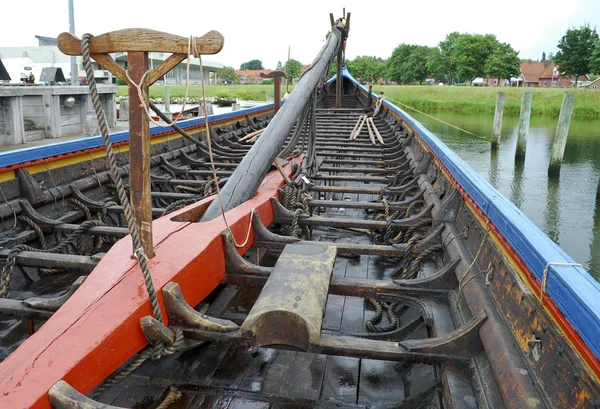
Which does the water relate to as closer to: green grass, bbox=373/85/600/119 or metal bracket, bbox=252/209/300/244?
green grass, bbox=373/85/600/119

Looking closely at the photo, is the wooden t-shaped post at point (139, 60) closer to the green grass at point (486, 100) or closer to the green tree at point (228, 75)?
the green grass at point (486, 100)

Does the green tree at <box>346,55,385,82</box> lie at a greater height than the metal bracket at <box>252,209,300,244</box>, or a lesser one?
greater

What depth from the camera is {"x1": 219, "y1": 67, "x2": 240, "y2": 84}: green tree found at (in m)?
96.2

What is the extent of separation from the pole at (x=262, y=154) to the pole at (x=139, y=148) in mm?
990

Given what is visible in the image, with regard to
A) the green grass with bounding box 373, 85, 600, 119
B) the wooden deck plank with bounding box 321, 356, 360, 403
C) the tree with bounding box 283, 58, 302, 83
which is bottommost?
the wooden deck plank with bounding box 321, 356, 360, 403

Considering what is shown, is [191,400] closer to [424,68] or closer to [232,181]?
[232,181]

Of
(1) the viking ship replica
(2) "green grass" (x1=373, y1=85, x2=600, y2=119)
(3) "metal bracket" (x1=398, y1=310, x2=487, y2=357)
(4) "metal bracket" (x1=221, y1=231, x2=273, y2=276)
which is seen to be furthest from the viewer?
(2) "green grass" (x1=373, y1=85, x2=600, y2=119)

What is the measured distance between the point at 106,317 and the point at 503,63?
222 feet

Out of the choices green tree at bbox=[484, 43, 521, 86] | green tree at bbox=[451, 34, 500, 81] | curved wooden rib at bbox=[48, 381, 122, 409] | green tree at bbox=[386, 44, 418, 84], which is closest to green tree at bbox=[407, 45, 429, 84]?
green tree at bbox=[386, 44, 418, 84]

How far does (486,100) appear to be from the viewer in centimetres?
3962

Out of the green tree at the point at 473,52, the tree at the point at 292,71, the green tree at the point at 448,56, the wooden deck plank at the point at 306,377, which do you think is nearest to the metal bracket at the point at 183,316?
the wooden deck plank at the point at 306,377

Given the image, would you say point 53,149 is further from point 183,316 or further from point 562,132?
point 562,132

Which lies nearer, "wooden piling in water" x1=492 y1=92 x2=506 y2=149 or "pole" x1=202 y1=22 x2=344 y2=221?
"pole" x1=202 y1=22 x2=344 y2=221

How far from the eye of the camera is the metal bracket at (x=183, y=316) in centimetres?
210
